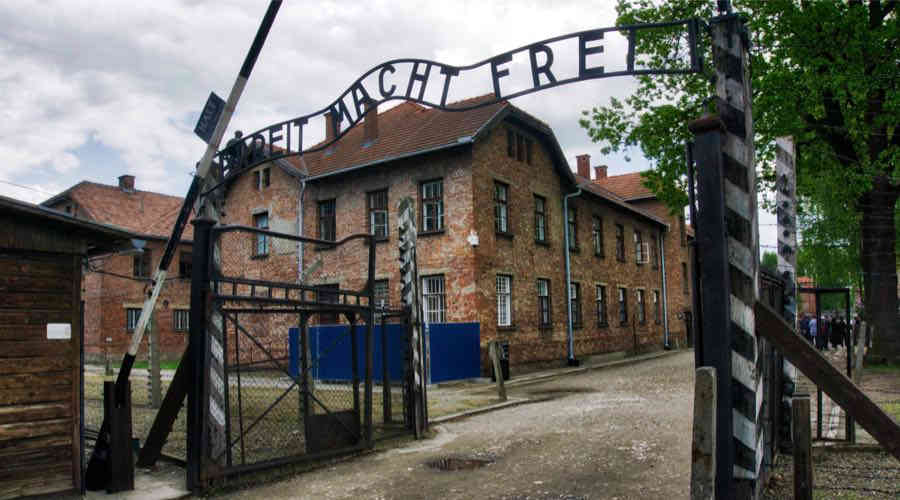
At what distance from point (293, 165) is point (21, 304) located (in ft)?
65.3

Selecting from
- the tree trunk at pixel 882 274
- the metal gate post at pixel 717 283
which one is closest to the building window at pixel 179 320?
the tree trunk at pixel 882 274

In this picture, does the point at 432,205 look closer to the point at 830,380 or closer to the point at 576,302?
the point at 576,302

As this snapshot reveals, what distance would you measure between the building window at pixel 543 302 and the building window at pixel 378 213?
5.76m

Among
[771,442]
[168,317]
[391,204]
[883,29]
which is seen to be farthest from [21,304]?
[168,317]

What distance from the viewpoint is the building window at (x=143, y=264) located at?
34688mm

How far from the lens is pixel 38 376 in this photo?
6812mm

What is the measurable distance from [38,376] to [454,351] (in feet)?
46.0

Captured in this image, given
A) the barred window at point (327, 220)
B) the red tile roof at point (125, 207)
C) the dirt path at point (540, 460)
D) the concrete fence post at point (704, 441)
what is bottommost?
the dirt path at point (540, 460)

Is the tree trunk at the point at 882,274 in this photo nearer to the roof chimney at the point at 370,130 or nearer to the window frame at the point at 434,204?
the window frame at the point at 434,204

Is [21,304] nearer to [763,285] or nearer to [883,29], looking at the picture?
[763,285]

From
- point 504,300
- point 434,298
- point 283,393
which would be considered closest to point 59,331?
point 283,393

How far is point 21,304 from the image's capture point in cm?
675

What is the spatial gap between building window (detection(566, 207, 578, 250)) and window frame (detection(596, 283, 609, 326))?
270 centimetres

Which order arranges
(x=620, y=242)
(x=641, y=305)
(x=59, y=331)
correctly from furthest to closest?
1. (x=641, y=305)
2. (x=620, y=242)
3. (x=59, y=331)
